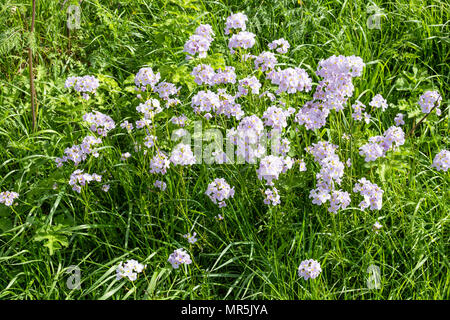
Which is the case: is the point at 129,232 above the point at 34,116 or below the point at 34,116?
below

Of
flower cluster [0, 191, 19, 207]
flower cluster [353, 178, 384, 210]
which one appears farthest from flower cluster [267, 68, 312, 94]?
flower cluster [0, 191, 19, 207]

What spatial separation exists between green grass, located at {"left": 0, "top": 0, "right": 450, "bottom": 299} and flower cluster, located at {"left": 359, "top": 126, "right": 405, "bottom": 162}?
127 millimetres

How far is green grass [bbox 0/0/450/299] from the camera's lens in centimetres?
262

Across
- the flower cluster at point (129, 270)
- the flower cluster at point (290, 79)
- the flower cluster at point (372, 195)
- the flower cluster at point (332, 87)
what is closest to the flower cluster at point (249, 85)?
the flower cluster at point (290, 79)

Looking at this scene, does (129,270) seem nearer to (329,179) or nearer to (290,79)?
(329,179)

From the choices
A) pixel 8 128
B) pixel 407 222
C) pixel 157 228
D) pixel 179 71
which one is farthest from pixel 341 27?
pixel 8 128

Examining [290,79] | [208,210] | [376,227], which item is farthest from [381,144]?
[208,210]

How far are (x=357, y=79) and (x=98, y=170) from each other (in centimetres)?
161

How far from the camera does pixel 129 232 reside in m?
2.79

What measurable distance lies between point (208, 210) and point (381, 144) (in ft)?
3.00

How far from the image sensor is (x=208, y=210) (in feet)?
9.53

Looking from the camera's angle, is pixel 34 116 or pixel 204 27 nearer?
pixel 204 27

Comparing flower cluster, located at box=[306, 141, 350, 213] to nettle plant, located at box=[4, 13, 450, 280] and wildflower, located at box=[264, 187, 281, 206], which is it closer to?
nettle plant, located at box=[4, 13, 450, 280]
